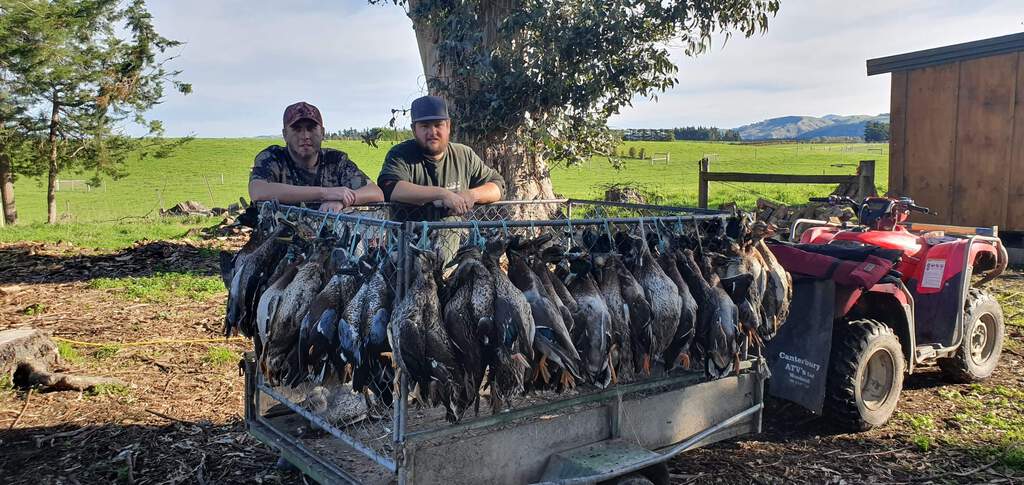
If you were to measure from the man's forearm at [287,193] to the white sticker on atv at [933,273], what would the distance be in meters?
4.68

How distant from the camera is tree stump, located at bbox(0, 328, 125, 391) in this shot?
607cm

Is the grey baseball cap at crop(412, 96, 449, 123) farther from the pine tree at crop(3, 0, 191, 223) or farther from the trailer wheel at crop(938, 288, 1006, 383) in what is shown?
the pine tree at crop(3, 0, 191, 223)

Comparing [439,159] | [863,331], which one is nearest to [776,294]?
[863,331]

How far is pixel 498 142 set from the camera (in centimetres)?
913

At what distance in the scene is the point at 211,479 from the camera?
459 cm

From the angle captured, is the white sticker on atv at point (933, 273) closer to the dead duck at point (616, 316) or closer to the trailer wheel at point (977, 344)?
the trailer wheel at point (977, 344)

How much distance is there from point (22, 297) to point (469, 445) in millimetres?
9139

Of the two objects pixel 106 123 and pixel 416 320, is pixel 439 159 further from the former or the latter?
pixel 106 123

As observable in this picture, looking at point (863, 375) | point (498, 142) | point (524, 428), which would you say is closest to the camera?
point (524, 428)

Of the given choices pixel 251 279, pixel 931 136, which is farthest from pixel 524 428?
pixel 931 136

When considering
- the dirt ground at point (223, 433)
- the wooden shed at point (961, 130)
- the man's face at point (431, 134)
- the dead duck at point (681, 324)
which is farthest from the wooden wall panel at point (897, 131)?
the dead duck at point (681, 324)

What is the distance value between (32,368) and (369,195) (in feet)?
12.5

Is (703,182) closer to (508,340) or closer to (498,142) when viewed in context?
(498,142)

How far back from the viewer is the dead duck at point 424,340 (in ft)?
9.06
